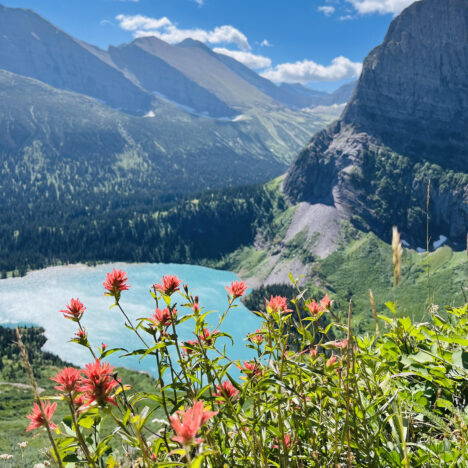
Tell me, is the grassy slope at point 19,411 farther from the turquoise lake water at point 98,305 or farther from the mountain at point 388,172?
the mountain at point 388,172

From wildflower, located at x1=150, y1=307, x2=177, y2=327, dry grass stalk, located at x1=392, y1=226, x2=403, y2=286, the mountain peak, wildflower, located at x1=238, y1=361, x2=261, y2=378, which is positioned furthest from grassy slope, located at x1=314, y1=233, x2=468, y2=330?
wildflower, located at x1=150, y1=307, x2=177, y2=327

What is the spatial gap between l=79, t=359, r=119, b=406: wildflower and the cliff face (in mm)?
170749

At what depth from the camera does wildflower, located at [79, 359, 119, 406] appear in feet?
7.06

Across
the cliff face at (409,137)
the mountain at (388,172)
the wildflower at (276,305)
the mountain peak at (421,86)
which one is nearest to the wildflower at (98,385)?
the wildflower at (276,305)

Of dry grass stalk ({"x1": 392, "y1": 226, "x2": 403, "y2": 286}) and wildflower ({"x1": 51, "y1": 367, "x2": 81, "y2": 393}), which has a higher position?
dry grass stalk ({"x1": 392, "y1": 226, "x2": 403, "y2": 286})

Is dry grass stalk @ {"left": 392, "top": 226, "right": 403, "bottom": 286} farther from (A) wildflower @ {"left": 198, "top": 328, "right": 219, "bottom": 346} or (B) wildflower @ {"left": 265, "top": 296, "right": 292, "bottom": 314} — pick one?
(A) wildflower @ {"left": 198, "top": 328, "right": 219, "bottom": 346}

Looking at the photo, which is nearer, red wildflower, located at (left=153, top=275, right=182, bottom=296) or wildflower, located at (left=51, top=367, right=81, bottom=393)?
wildflower, located at (left=51, top=367, right=81, bottom=393)

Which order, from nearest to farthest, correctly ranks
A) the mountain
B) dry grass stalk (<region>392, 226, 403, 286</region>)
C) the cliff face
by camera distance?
dry grass stalk (<region>392, 226, 403, 286</region>) → the mountain → the cliff face

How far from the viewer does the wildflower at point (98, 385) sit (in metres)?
2.15

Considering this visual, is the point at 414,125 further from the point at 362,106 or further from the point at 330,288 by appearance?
the point at 330,288

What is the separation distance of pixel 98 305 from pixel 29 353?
4033 cm

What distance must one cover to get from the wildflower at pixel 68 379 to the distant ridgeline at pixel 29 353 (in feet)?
315

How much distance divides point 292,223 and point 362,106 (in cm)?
8169

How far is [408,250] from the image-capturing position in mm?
148250
